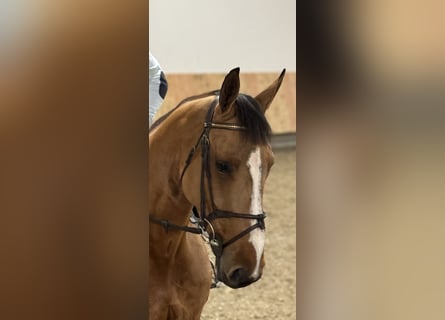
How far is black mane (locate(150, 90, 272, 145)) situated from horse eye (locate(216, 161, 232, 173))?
0.18 feet

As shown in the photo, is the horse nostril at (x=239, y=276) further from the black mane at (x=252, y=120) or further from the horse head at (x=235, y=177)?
the black mane at (x=252, y=120)

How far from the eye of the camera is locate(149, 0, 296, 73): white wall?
117 cm

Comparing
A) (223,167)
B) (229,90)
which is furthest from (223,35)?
(223,167)

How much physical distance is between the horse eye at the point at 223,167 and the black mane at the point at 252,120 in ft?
0.18

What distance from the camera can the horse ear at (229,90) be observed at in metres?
1.18

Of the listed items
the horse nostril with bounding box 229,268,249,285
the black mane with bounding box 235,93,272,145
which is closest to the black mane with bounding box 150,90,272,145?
the black mane with bounding box 235,93,272,145

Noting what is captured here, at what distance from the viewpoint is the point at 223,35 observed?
1217 mm

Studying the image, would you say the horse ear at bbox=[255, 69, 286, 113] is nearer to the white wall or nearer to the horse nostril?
the white wall

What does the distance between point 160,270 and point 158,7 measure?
45 cm

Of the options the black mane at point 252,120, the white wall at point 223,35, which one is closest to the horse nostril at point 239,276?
the black mane at point 252,120

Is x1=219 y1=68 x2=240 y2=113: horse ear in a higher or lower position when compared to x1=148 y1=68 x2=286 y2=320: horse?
higher

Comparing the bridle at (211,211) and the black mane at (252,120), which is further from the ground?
the black mane at (252,120)

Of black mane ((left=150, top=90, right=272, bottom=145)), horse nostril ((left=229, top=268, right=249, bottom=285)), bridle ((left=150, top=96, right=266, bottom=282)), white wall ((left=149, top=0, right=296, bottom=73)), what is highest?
white wall ((left=149, top=0, right=296, bottom=73))
